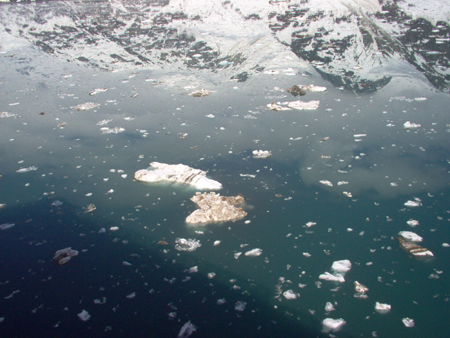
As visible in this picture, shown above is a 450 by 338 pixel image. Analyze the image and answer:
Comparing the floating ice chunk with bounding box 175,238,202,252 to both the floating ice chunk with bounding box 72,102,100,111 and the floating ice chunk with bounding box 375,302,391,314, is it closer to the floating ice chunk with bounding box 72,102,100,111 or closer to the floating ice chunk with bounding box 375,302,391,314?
the floating ice chunk with bounding box 375,302,391,314

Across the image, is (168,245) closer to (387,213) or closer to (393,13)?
(387,213)

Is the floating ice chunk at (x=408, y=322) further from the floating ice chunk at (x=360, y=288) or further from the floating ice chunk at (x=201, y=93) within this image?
the floating ice chunk at (x=201, y=93)

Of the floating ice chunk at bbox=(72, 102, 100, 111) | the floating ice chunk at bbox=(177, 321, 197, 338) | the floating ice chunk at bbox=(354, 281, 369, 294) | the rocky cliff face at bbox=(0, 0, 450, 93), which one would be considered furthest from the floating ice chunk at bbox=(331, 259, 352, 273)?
the floating ice chunk at bbox=(72, 102, 100, 111)

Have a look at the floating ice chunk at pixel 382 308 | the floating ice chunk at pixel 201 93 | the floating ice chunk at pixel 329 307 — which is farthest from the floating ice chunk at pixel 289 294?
the floating ice chunk at pixel 201 93

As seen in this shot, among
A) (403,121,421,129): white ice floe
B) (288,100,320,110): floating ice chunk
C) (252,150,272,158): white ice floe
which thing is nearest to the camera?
(252,150,272,158): white ice floe

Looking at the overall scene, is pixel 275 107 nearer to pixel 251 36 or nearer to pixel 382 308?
pixel 382 308

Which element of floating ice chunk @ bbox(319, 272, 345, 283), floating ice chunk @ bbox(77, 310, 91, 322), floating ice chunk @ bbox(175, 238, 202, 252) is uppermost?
floating ice chunk @ bbox(319, 272, 345, 283)
